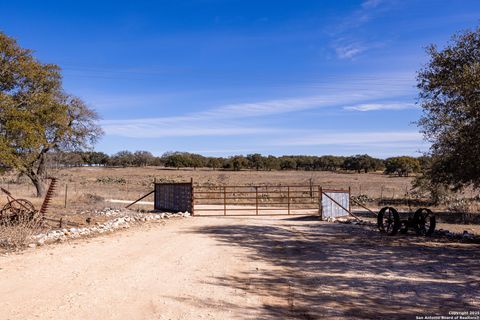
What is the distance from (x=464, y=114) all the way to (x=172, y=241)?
11.4m

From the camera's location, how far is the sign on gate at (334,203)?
2383 cm

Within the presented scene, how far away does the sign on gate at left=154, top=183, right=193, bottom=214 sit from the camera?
25156mm

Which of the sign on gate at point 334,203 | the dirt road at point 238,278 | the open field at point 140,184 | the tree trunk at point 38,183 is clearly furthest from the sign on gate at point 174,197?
the tree trunk at point 38,183

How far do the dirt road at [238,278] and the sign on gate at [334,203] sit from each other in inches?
279

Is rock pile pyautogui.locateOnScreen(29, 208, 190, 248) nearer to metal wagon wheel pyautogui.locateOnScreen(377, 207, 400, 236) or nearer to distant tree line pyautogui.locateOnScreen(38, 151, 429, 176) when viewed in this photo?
metal wagon wheel pyautogui.locateOnScreen(377, 207, 400, 236)

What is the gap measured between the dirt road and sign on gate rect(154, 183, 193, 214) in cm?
832

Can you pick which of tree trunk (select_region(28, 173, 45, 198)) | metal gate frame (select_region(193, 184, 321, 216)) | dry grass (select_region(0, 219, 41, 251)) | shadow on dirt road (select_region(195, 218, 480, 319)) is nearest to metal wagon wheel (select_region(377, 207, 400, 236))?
shadow on dirt road (select_region(195, 218, 480, 319))

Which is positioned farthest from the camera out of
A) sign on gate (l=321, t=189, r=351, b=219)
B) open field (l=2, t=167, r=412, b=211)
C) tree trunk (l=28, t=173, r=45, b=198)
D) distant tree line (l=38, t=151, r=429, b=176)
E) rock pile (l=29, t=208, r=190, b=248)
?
distant tree line (l=38, t=151, r=429, b=176)

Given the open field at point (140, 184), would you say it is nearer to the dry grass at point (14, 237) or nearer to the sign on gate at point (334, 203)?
the dry grass at point (14, 237)

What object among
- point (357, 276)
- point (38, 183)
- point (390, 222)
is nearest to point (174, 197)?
point (38, 183)

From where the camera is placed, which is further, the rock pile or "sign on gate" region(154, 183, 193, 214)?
"sign on gate" region(154, 183, 193, 214)

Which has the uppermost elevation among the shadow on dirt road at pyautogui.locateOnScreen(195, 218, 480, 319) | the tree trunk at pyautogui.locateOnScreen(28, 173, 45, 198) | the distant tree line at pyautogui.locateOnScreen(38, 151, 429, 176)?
the distant tree line at pyautogui.locateOnScreen(38, 151, 429, 176)

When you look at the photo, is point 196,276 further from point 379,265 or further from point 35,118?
point 35,118

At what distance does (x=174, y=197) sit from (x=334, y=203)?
923cm
